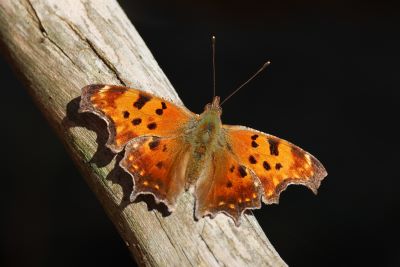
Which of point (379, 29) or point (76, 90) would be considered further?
point (379, 29)

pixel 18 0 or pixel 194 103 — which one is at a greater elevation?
pixel 18 0

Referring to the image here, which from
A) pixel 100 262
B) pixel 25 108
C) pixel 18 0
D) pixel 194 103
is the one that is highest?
pixel 18 0

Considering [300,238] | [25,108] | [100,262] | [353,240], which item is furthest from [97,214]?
[353,240]

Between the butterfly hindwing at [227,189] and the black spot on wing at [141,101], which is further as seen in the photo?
the black spot on wing at [141,101]

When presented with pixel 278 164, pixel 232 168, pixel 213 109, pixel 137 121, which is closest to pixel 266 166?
pixel 278 164

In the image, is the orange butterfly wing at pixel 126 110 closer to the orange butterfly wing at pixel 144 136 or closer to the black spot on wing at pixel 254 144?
the orange butterfly wing at pixel 144 136

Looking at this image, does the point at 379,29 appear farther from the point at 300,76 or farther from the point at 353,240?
the point at 353,240

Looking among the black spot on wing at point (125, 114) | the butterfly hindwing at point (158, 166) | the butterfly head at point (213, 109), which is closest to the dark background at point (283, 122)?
the butterfly head at point (213, 109)
